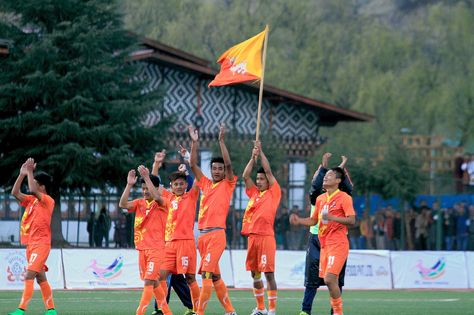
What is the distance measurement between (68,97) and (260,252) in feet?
65.2

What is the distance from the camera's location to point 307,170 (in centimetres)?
4638

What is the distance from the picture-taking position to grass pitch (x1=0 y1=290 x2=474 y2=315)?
68.4ft

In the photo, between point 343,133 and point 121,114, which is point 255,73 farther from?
point 343,133

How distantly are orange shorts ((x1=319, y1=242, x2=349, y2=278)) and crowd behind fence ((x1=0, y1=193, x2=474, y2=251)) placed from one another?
19029 millimetres

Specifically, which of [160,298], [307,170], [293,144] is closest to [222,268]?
[160,298]

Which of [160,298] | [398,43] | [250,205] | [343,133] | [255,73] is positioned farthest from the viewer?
[398,43]

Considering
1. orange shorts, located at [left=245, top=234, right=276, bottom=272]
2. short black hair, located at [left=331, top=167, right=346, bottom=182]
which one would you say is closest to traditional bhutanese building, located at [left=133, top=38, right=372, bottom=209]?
orange shorts, located at [left=245, top=234, right=276, bottom=272]

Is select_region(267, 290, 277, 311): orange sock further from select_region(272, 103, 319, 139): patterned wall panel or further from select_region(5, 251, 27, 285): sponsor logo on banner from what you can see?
select_region(272, 103, 319, 139): patterned wall panel

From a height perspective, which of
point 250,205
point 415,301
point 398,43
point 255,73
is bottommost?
point 415,301

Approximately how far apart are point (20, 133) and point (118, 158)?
3.39m

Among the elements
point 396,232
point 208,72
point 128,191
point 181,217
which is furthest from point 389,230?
point 128,191

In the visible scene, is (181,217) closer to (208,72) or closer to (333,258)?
(333,258)

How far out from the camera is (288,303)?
23.6 metres

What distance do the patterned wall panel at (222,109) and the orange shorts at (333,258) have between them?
93.2 feet
